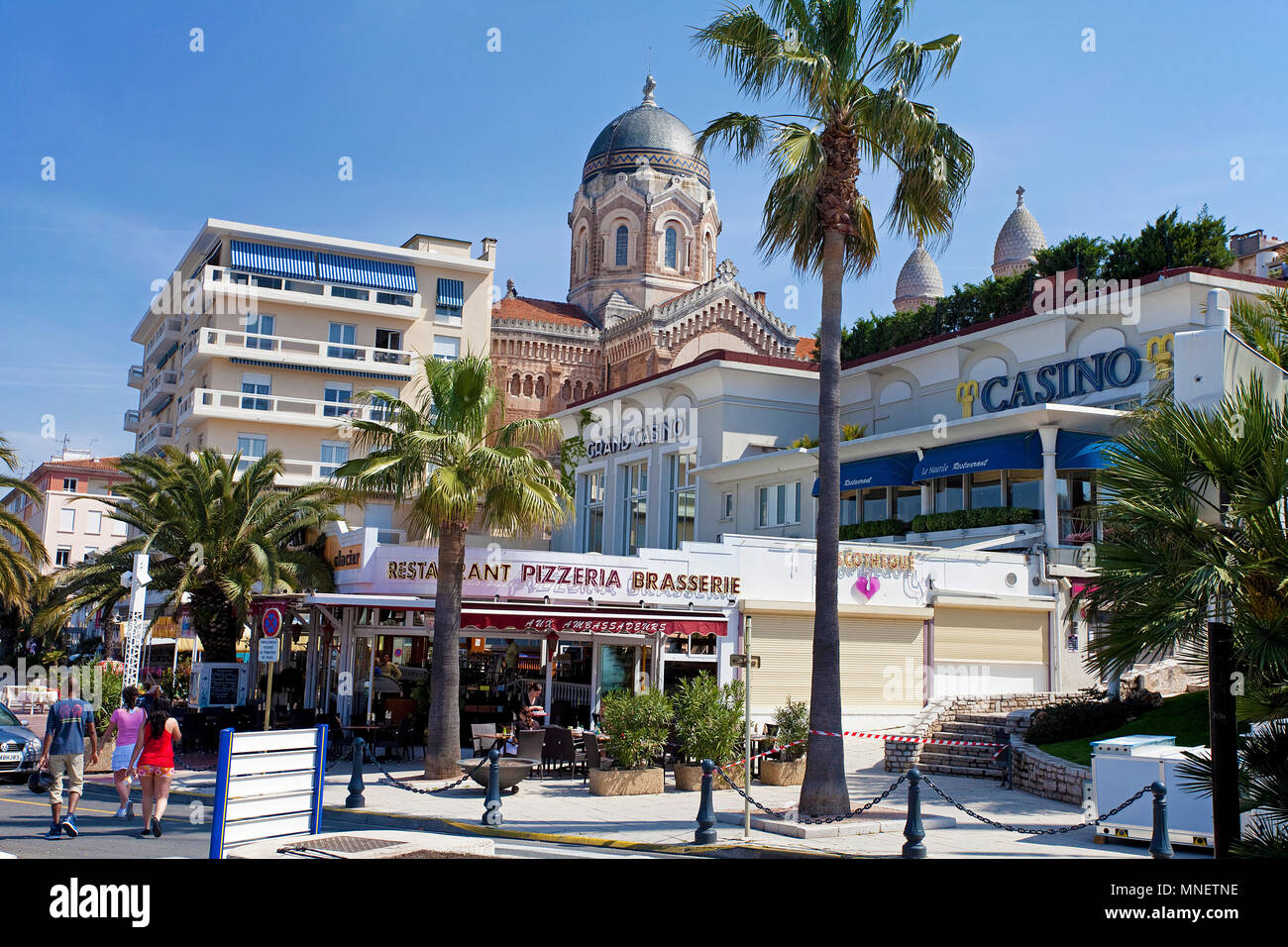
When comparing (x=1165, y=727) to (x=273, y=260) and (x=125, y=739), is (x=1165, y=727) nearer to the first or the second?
(x=125, y=739)

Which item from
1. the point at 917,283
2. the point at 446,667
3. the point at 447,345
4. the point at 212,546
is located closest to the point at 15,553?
the point at 212,546

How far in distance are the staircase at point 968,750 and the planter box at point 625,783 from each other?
5534mm

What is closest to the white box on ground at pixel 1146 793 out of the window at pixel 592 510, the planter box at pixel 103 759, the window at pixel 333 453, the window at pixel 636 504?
the planter box at pixel 103 759

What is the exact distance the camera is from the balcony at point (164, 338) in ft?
179

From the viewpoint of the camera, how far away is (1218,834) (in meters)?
6.12

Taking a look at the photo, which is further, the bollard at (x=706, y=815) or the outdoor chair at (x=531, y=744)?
the outdoor chair at (x=531, y=744)

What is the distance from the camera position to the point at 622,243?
253 ft

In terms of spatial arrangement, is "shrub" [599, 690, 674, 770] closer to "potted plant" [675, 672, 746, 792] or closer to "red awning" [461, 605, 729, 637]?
"potted plant" [675, 672, 746, 792]

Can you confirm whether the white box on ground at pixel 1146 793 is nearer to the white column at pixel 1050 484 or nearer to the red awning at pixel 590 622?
the red awning at pixel 590 622

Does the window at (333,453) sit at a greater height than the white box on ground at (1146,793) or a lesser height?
greater
